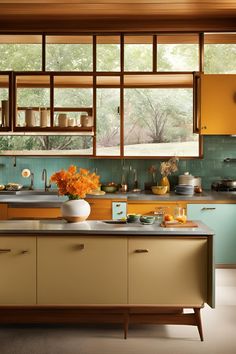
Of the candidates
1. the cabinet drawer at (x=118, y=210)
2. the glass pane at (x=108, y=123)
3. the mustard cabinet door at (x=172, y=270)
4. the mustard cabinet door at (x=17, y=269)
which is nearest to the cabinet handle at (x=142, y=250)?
the mustard cabinet door at (x=172, y=270)

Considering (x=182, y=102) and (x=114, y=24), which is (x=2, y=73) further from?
(x=182, y=102)

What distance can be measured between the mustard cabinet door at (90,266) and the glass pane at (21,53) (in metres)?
3.54

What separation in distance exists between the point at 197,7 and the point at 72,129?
195cm

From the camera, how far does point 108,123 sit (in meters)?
7.30

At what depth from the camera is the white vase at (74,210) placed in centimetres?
450

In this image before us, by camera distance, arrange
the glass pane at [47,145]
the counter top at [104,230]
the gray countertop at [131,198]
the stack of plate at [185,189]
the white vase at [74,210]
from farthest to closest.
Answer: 1. the glass pane at [47,145]
2. the stack of plate at [185,189]
3. the gray countertop at [131,198]
4. the white vase at [74,210]
5. the counter top at [104,230]

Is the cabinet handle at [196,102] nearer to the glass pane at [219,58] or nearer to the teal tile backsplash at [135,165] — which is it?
the glass pane at [219,58]

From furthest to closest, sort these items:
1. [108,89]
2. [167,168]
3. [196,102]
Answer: [108,89]
[167,168]
[196,102]

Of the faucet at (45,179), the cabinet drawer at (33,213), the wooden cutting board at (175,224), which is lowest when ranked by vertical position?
the cabinet drawer at (33,213)

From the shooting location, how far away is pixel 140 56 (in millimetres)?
7164

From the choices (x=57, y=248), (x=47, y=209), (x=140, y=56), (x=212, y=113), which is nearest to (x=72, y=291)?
(x=57, y=248)

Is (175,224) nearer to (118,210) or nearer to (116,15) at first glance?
(118,210)

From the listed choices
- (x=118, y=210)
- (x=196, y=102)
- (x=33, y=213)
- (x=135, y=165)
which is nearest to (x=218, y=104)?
(x=196, y=102)

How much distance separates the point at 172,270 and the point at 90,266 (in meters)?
0.59
